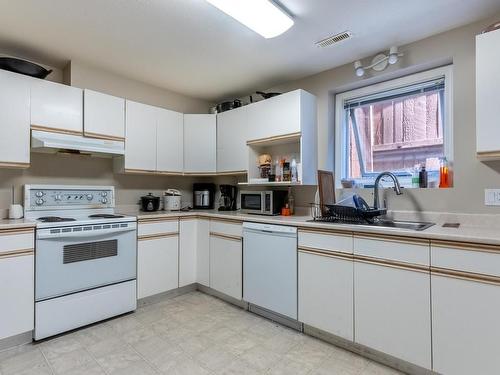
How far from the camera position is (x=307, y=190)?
2988 mm

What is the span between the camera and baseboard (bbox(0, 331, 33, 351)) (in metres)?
1.99

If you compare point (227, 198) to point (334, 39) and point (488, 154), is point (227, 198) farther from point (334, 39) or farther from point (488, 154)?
point (488, 154)

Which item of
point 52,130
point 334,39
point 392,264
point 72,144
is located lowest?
point 392,264

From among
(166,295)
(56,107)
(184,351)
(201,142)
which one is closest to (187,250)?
(166,295)

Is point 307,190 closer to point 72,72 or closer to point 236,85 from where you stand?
point 236,85

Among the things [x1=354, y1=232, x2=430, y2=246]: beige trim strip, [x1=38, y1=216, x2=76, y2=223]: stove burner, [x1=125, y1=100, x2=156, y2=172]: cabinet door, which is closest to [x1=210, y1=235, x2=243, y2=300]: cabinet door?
[x1=125, y1=100, x2=156, y2=172]: cabinet door

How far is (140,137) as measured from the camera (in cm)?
305

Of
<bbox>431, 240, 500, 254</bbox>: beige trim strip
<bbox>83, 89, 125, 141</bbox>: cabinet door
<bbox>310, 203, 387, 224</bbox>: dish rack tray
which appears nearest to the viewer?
<bbox>431, 240, 500, 254</bbox>: beige trim strip

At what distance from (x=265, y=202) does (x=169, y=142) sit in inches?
53.5

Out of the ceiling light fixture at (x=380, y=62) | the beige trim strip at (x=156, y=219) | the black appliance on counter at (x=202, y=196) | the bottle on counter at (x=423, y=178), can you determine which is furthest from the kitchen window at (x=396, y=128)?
the beige trim strip at (x=156, y=219)

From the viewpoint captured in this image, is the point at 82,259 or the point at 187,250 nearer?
the point at 82,259

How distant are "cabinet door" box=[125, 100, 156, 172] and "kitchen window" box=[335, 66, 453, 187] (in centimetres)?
201

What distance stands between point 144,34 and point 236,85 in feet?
4.23

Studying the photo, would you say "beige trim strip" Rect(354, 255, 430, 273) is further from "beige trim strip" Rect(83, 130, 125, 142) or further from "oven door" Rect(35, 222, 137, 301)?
"beige trim strip" Rect(83, 130, 125, 142)
